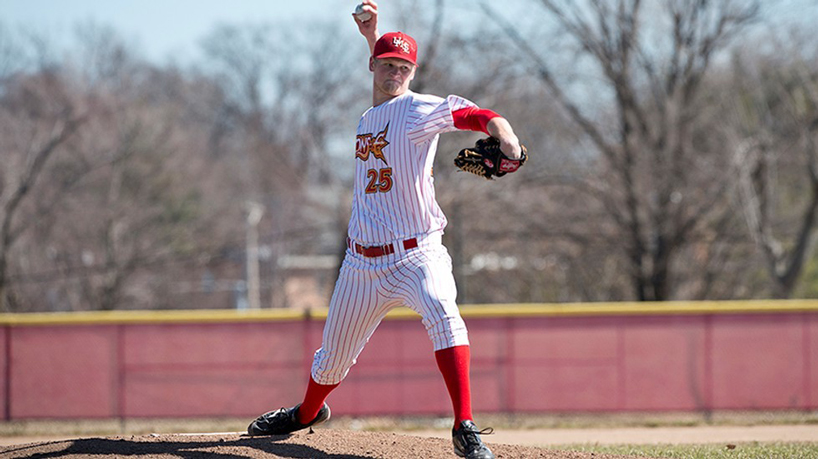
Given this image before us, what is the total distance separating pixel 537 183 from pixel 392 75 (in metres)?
14.3

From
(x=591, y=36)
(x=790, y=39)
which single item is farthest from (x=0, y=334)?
(x=790, y=39)

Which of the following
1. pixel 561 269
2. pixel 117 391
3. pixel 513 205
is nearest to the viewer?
pixel 117 391

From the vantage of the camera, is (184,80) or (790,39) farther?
(184,80)

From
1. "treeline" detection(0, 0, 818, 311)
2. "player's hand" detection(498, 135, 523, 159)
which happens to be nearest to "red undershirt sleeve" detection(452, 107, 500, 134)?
"player's hand" detection(498, 135, 523, 159)

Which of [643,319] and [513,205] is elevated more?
[513,205]

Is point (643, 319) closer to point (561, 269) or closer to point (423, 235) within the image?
point (423, 235)

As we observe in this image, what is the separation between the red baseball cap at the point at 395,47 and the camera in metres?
4.29

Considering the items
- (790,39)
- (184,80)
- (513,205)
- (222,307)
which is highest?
(184,80)

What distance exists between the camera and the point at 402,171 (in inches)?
165

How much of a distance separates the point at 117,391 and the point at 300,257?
949 inches

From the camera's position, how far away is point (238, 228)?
34.4 meters

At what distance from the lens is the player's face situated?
4374mm

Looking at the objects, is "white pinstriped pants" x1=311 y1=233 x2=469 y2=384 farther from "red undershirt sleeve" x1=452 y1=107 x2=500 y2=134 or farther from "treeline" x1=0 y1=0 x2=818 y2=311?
"treeline" x1=0 y1=0 x2=818 y2=311

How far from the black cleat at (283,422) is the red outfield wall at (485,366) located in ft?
17.4
